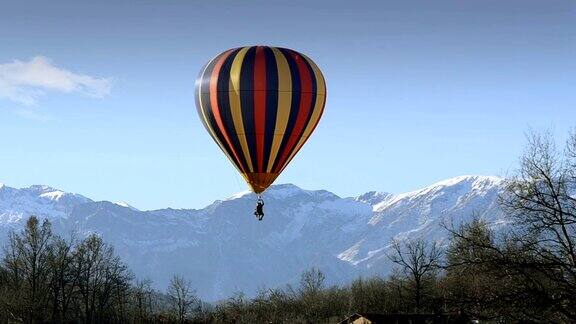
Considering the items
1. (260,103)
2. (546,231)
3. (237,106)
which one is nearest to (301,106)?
(260,103)

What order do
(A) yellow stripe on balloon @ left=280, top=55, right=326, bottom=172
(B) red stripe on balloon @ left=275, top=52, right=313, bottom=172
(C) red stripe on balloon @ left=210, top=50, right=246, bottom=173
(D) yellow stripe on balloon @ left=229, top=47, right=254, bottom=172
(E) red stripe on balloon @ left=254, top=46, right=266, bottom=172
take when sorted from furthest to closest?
1. (A) yellow stripe on balloon @ left=280, top=55, right=326, bottom=172
2. (B) red stripe on balloon @ left=275, top=52, right=313, bottom=172
3. (C) red stripe on balloon @ left=210, top=50, right=246, bottom=173
4. (E) red stripe on balloon @ left=254, top=46, right=266, bottom=172
5. (D) yellow stripe on balloon @ left=229, top=47, right=254, bottom=172

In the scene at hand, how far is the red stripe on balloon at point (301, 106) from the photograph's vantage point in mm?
59781

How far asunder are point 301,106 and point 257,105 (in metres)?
3.89

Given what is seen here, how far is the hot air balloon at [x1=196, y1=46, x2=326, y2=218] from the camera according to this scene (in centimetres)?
5828

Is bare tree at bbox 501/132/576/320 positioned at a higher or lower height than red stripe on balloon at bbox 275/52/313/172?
lower

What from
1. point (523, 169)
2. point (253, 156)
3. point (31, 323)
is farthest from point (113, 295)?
point (523, 169)

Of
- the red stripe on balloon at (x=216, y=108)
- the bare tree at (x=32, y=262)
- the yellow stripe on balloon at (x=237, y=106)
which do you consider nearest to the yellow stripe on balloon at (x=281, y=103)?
the yellow stripe on balloon at (x=237, y=106)

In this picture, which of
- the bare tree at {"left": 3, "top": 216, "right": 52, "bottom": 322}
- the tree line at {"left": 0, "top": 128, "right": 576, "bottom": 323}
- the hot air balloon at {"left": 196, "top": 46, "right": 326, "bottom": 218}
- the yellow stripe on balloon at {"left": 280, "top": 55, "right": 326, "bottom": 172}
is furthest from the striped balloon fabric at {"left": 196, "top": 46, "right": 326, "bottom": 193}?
the bare tree at {"left": 3, "top": 216, "right": 52, "bottom": 322}

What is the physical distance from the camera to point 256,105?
58.5 meters

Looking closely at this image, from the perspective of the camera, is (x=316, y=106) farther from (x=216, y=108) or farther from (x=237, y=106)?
(x=216, y=108)

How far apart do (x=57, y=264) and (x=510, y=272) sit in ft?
303

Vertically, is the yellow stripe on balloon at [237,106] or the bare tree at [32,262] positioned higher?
the yellow stripe on balloon at [237,106]

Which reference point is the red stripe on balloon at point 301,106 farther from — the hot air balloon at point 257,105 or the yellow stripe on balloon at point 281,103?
the yellow stripe on balloon at point 281,103

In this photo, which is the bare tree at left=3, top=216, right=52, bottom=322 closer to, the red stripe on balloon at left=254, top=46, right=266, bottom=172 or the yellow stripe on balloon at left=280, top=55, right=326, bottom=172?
the yellow stripe on balloon at left=280, top=55, right=326, bottom=172
